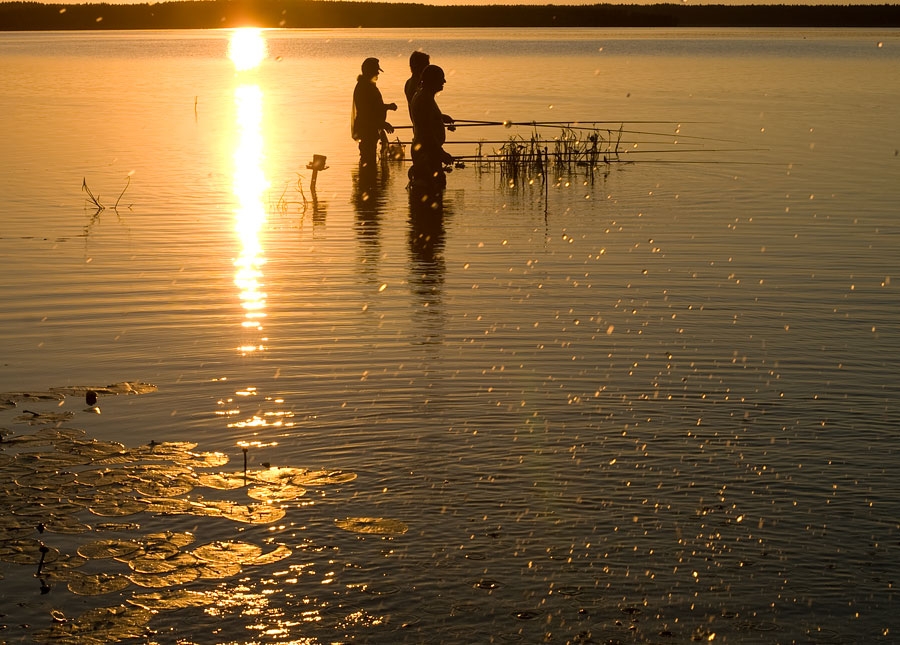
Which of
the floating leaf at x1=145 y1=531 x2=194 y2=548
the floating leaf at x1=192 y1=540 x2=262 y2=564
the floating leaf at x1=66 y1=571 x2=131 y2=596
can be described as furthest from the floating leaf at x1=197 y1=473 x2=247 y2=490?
the floating leaf at x1=66 y1=571 x2=131 y2=596

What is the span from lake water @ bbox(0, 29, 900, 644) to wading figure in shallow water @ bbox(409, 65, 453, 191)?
2.66 ft

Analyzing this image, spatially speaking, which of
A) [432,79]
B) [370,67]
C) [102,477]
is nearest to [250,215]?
[432,79]

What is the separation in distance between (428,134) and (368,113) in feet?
17.1

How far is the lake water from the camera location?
245 inches

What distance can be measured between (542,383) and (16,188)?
15.3 meters

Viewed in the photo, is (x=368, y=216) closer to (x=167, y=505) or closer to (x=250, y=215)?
(x=250, y=215)

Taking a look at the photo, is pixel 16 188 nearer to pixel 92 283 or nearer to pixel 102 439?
pixel 92 283

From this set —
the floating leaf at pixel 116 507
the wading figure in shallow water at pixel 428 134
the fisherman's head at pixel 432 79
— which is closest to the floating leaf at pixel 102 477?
the floating leaf at pixel 116 507

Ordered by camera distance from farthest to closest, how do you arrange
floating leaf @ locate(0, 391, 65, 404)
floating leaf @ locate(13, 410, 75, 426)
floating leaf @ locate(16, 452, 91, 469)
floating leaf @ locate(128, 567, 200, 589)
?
floating leaf @ locate(0, 391, 65, 404), floating leaf @ locate(13, 410, 75, 426), floating leaf @ locate(16, 452, 91, 469), floating leaf @ locate(128, 567, 200, 589)

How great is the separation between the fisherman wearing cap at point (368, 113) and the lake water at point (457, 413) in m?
2.26

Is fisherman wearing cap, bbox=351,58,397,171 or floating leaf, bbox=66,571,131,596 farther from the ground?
fisherman wearing cap, bbox=351,58,397,171

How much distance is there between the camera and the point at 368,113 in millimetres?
25203

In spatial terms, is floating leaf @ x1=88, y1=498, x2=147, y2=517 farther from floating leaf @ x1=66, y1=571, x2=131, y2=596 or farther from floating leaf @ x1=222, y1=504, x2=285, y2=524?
floating leaf @ x1=66, y1=571, x2=131, y2=596

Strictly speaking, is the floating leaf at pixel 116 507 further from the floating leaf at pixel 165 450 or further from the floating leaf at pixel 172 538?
the floating leaf at pixel 165 450
